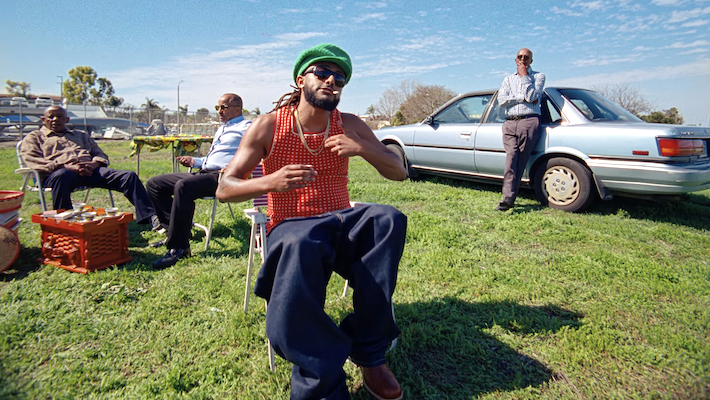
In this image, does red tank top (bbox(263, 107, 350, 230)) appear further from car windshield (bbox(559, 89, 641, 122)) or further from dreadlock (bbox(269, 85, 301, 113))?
car windshield (bbox(559, 89, 641, 122))

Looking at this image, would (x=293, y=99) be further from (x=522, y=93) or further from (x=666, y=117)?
(x=666, y=117)

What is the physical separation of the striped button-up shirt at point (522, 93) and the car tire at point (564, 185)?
2.52 feet

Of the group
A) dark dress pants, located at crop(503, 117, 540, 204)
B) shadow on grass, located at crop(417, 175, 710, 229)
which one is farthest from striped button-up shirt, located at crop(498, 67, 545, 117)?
shadow on grass, located at crop(417, 175, 710, 229)

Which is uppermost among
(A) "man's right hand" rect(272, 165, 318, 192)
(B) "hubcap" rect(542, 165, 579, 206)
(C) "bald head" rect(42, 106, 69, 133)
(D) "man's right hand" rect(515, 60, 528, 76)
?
(D) "man's right hand" rect(515, 60, 528, 76)

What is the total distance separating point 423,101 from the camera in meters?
31.1

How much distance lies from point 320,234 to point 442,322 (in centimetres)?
116

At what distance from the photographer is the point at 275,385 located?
203cm

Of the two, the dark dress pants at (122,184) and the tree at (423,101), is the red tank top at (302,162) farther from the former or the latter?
the tree at (423,101)

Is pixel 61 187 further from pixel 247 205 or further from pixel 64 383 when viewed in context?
pixel 64 383

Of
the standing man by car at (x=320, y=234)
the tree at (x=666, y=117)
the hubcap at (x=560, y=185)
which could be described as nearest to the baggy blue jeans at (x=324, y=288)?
the standing man by car at (x=320, y=234)

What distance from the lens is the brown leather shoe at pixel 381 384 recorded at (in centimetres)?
190

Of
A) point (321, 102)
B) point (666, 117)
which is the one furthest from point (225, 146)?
point (666, 117)

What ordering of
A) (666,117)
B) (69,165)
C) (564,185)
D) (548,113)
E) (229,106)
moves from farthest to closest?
(666,117)
(548,113)
(564,185)
(69,165)
(229,106)

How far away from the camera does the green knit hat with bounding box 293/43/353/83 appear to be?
2.26 m
